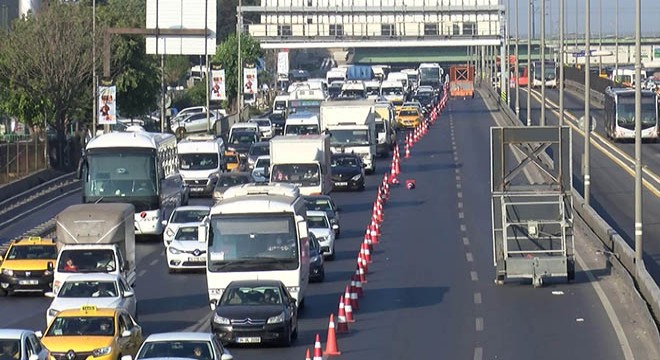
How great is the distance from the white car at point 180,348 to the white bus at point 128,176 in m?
23.8

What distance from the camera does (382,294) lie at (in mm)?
34781

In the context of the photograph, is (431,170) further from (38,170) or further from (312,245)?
(312,245)

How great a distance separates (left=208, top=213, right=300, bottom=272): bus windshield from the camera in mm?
31078

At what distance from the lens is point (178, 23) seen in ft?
227

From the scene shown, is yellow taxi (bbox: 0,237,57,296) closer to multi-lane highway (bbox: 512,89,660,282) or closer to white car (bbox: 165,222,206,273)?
white car (bbox: 165,222,206,273)

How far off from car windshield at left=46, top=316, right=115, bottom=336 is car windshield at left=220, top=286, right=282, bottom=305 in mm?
3467

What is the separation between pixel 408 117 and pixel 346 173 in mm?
35611

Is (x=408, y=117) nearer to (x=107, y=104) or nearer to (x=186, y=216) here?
(x=107, y=104)

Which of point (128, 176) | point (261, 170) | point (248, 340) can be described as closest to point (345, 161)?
point (261, 170)

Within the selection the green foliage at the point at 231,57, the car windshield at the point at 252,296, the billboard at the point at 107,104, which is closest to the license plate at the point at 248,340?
the car windshield at the point at 252,296

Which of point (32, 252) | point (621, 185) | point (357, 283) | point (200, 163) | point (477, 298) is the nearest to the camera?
point (477, 298)

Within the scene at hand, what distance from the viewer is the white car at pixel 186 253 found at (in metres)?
38.8

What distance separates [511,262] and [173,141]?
20.8 meters

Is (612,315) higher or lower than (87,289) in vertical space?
lower
